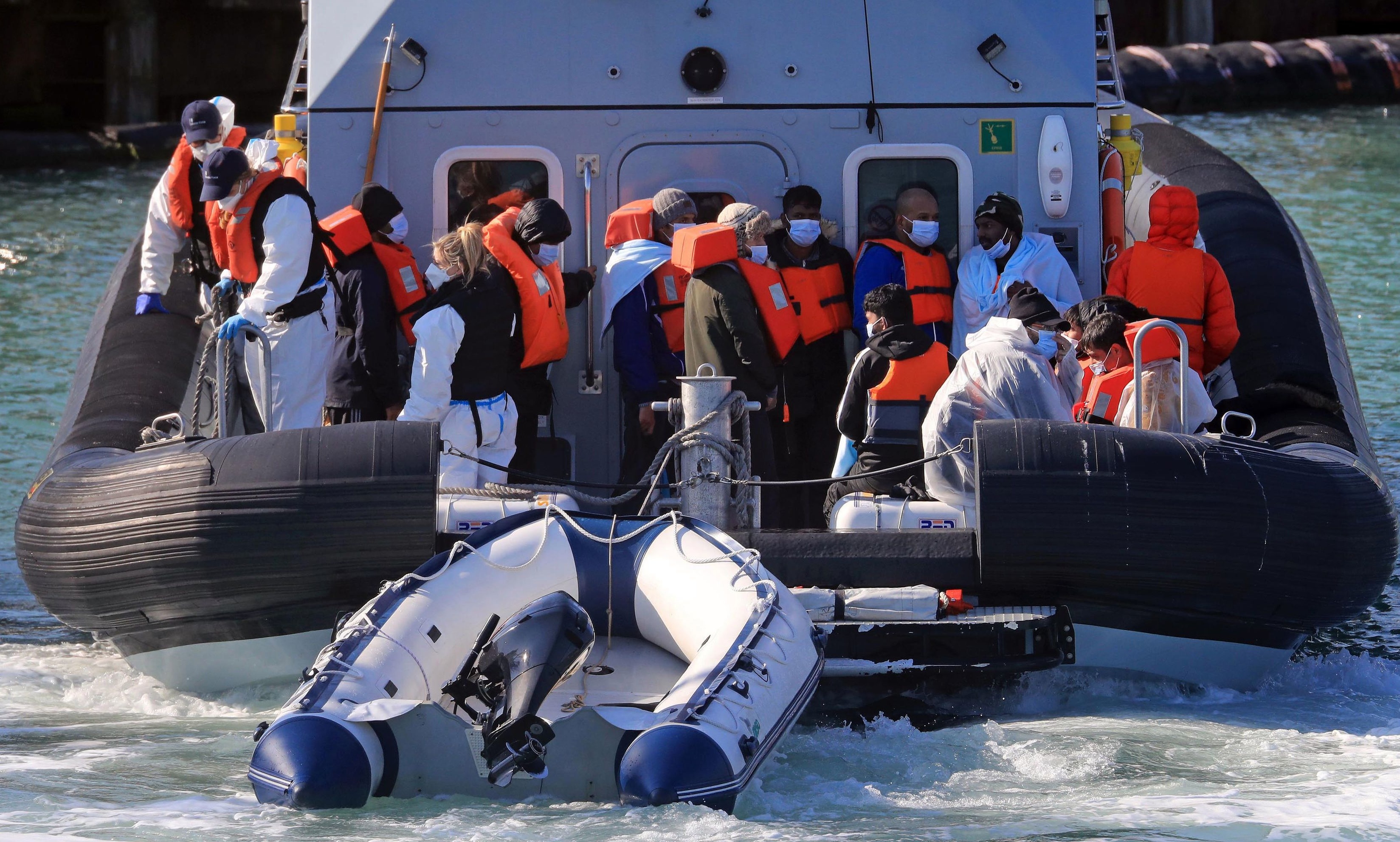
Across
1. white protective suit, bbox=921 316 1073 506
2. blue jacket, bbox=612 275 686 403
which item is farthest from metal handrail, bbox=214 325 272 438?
white protective suit, bbox=921 316 1073 506

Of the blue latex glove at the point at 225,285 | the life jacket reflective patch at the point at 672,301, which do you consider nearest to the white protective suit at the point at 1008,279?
the life jacket reflective patch at the point at 672,301

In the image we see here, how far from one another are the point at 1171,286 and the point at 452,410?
9.07ft

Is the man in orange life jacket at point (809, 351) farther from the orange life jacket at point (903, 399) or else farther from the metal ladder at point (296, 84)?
the metal ladder at point (296, 84)

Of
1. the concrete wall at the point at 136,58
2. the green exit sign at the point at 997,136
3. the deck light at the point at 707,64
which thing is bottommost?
the green exit sign at the point at 997,136

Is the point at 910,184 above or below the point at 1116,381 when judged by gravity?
above

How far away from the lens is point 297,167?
7.44 meters

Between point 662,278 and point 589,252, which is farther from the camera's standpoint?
point 589,252

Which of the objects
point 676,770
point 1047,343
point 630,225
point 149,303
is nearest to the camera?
point 676,770

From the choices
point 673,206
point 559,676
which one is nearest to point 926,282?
point 673,206

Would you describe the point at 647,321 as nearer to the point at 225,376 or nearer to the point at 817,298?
the point at 817,298

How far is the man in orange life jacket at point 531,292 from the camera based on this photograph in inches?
235

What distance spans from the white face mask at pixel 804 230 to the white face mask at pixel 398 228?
145 cm

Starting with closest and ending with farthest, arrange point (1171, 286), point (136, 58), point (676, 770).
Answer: point (676, 770), point (1171, 286), point (136, 58)

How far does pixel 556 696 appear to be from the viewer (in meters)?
5.01
